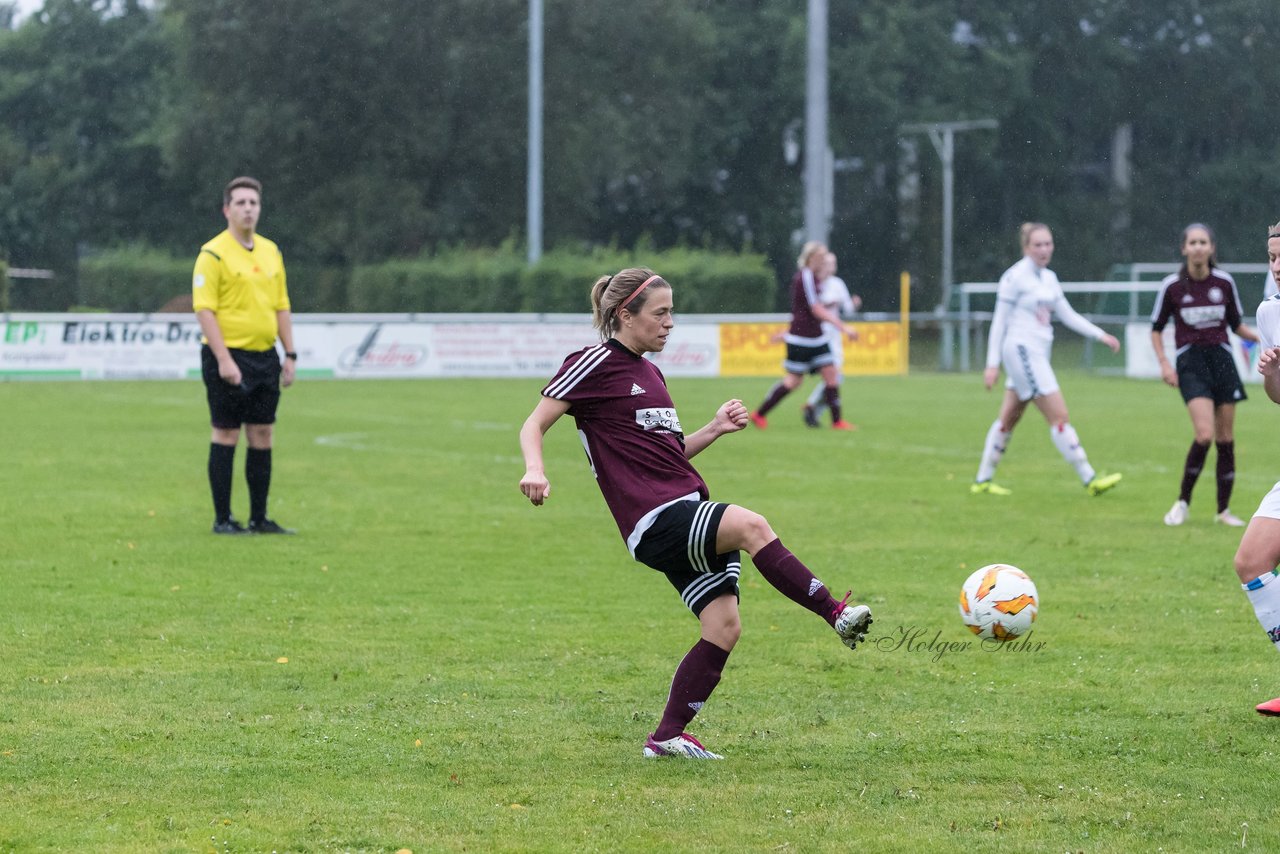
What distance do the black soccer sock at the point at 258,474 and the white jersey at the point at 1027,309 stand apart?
5268 millimetres

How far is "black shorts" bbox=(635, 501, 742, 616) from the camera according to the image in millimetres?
5281

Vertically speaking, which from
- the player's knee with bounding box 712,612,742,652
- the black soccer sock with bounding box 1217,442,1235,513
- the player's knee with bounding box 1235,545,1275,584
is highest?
the player's knee with bounding box 1235,545,1275,584

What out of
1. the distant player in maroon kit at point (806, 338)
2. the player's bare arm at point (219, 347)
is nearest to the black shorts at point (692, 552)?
the player's bare arm at point (219, 347)

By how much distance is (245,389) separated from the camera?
33.3ft

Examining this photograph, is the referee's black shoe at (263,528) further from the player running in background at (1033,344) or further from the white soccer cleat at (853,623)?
the white soccer cleat at (853,623)

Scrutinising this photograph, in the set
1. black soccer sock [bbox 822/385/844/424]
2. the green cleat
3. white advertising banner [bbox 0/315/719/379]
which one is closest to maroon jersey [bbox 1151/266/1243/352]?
the green cleat

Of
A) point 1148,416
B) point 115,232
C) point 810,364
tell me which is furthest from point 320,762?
point 115,232

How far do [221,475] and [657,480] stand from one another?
5.69 meters

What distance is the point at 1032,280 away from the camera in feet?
42.0

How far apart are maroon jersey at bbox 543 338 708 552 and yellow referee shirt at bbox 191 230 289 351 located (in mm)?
5024

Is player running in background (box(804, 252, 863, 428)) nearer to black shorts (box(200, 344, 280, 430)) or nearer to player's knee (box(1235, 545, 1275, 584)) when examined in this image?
black shorts (box(200, 344, 280, 430))

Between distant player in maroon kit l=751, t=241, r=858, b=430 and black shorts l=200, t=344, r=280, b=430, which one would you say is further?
distant player in maroon kit l=751, t=241, r=858, b=430

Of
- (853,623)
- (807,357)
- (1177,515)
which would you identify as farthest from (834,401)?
(853,623)

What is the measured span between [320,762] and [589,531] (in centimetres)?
583
